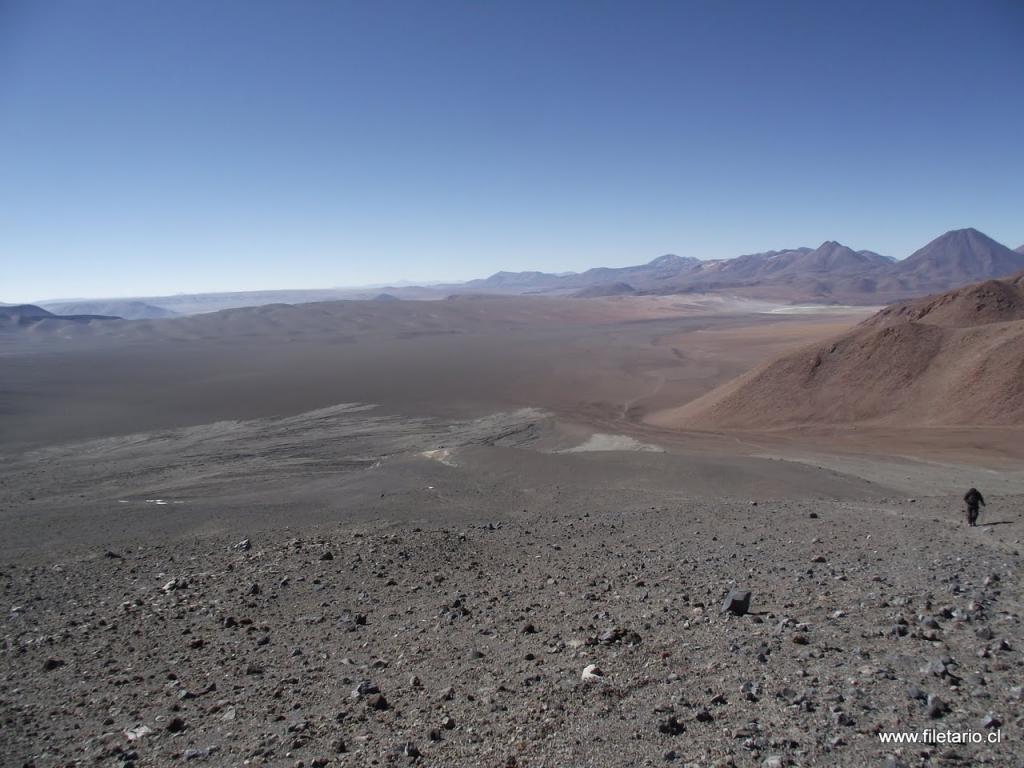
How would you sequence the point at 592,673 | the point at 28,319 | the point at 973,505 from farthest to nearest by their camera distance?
the point at 28,319 → the point at 973,505 → the point at 592,673

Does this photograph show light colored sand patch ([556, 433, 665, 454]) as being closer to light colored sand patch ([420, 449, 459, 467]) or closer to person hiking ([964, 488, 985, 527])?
light colored sand patch ([420, 449, 459, 467])

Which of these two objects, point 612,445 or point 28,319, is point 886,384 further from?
point 28,319

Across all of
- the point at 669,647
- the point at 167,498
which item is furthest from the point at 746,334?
the point at 669,647

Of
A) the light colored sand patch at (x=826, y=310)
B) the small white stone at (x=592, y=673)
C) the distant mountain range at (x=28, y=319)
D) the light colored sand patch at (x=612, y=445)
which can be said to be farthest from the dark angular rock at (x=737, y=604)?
the light colored sand patch at (x=826, y=310)

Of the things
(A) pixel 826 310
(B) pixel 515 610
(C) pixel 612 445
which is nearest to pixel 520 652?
(B) pixel 515 610

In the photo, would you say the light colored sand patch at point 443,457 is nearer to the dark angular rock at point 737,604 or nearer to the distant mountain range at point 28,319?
the dark angular rock at point 737,604

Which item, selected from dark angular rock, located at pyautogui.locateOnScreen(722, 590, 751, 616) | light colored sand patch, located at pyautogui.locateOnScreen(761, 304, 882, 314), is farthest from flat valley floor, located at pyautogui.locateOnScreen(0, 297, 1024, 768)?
light colored sand patch, located at pyautogui.locateOnScreen(761, 304, 882, 314)
